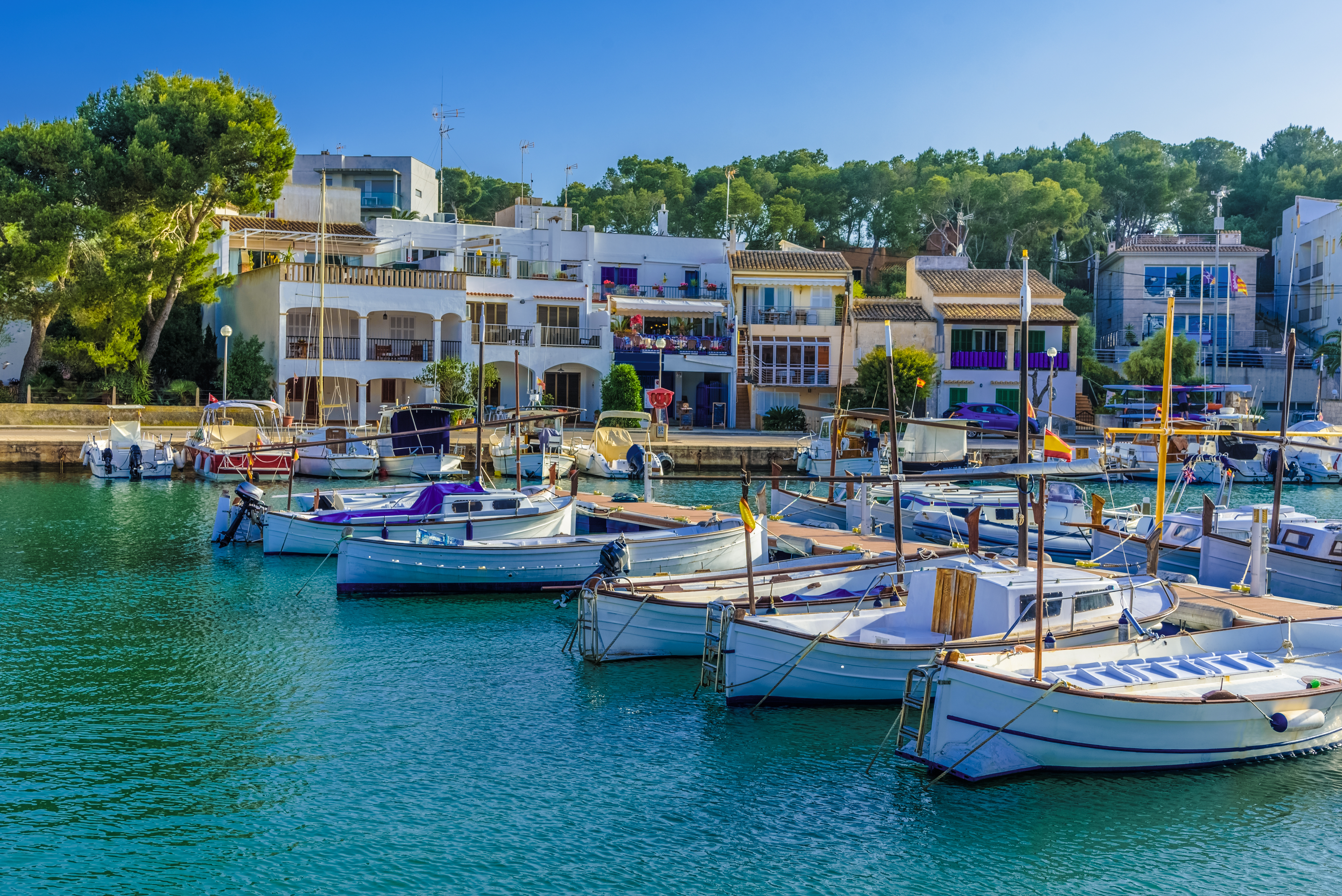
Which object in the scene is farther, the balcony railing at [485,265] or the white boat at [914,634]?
the balcony railing at [485,265]

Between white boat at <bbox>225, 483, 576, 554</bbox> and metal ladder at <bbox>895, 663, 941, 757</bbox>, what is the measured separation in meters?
14.6

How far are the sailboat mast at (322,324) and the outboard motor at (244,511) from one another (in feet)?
63.1

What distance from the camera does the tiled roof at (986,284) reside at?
63.6 meters

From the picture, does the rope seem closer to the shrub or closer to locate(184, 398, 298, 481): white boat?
locate(184, 398, 298, 481): white boat

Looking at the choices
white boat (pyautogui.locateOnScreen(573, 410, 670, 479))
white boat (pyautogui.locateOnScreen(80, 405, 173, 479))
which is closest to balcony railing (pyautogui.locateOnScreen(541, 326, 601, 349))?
white boat (pyautogui.locateOnScreen(573, 410, 670, 479))

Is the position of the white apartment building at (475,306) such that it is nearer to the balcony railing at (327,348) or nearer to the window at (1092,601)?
the balcony railing at (327,348)

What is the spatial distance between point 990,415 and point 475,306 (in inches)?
1029

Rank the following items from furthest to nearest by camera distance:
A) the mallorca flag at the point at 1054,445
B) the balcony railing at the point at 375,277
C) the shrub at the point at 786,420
Answer: the shrub at the point at 786,420, the balcony railing at the point at 375,277, the mallorca flag at the point at 1054,445

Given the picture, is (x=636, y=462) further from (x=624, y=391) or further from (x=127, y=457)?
(x=127, y=457)

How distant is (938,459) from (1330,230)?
1530 inches

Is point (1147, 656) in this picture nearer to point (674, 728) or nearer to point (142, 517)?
point (674, 728)

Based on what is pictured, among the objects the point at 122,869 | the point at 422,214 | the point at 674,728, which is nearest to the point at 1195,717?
the point at 674,728

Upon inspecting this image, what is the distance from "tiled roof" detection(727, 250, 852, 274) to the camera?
6362 cm

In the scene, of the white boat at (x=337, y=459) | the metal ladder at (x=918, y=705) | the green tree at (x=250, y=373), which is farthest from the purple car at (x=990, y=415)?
the metal ladder at (x=918, y=705)
